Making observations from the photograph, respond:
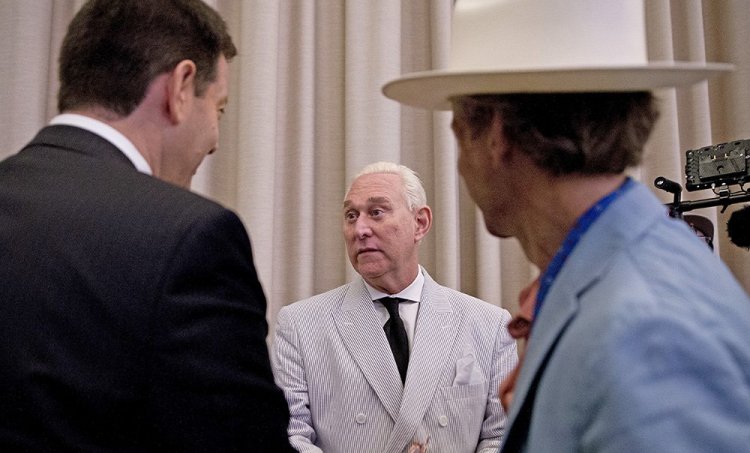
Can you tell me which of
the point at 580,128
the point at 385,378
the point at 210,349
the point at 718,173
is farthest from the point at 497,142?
the point at 385,378

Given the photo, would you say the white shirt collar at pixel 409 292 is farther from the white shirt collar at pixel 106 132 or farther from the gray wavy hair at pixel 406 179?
the white shirt collar at pixel 106 132

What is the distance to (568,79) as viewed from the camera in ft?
2.94

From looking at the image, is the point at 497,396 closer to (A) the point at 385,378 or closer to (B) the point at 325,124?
(A) the point at 385,378

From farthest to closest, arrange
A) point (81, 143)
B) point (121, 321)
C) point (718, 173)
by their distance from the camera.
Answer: point (718, 173), point (81, 143), point (121, 321)

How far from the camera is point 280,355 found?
2225 millimetres

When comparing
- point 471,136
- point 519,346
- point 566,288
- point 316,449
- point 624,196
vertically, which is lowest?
point 316,449

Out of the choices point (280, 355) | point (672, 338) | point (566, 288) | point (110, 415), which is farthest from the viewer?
point (280, 355)

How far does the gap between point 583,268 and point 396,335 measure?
1.44m

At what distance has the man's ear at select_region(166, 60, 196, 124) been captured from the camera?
3.82ft

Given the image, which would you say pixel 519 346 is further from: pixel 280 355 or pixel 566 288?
pixel 566 288

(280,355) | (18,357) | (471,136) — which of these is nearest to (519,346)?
(280,355)

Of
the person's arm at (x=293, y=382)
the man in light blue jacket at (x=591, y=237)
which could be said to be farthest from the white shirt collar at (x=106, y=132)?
the person's arm at (x=293, y=382)

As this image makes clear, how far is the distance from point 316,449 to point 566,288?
1.34 meters

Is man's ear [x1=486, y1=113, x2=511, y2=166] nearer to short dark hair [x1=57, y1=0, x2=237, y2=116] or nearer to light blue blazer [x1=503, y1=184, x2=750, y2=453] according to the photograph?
light blue blazer [x1=503, y1=184, x2=750, y2=453]
